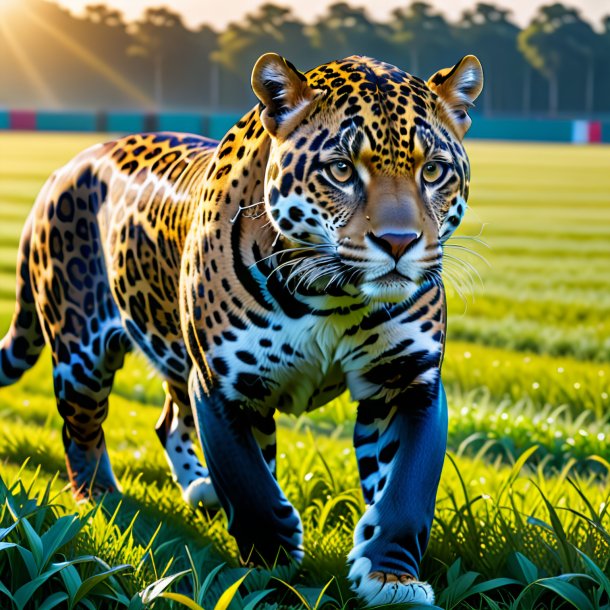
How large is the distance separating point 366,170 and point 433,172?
184 mm

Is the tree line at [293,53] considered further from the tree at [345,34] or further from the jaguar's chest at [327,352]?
the jaguar's chest at [327,352]

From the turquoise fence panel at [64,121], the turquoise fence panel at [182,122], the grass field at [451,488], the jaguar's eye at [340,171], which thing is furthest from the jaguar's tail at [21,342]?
the turquoise fence panel at [64,121]

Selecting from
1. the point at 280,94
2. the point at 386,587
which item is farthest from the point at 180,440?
the point at 280,94

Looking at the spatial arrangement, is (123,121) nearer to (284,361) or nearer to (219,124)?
(219,124)

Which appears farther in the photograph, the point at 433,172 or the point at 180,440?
the point at 180,440

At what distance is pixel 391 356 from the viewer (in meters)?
3.02

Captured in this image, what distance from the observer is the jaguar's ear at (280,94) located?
9.22 feet

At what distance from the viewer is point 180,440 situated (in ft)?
14.6

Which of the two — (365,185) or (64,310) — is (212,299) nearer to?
(365,185)

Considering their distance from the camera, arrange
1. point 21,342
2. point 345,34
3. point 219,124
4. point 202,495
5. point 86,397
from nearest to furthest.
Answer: point 202,495 → point 86,397 → point 21,342 → point 219,124 → point 345,34

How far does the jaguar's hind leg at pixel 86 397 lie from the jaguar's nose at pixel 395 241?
172 cm

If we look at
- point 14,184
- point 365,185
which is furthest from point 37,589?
point 14,184

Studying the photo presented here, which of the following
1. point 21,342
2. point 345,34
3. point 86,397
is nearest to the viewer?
point 86,397

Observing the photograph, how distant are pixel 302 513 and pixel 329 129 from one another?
1.62m
